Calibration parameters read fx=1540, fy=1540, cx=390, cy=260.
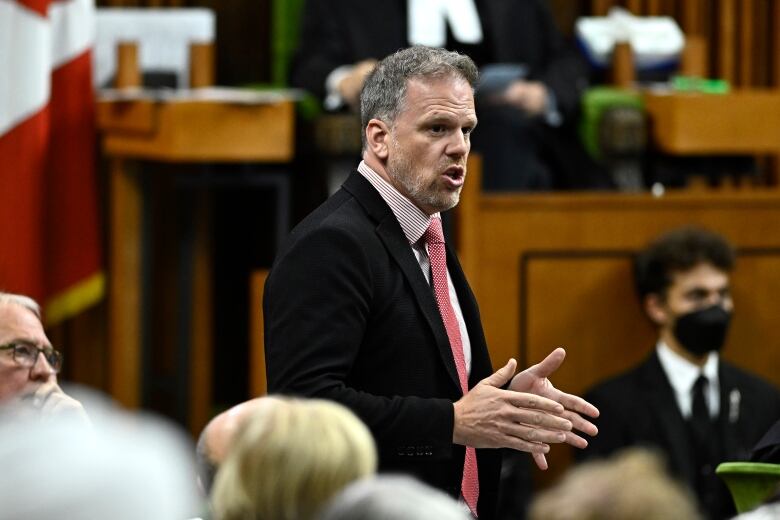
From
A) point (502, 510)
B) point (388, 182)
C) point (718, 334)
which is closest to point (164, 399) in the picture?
point (502, 510)

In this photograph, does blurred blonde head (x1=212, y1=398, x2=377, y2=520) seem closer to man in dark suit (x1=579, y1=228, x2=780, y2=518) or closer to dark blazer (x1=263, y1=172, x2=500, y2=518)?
dark blazer (x1=263, y1=172, x2=500, y2=518)

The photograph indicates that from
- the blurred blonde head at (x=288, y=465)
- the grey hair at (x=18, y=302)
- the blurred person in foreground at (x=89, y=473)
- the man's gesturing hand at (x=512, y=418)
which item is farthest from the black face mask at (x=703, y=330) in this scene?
the blurred person in foreground at (x=89, y=473)

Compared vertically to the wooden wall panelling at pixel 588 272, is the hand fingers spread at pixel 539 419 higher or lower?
higher

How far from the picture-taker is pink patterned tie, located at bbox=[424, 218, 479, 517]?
315 centimetres

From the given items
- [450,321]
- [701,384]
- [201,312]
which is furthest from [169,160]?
[450,321]

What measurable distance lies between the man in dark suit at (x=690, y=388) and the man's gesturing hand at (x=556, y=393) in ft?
7.33

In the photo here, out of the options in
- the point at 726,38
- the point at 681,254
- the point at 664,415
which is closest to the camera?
the point at 664,415

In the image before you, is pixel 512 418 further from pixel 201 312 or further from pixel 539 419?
pixel 201 312

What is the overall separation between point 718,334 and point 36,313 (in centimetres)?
269

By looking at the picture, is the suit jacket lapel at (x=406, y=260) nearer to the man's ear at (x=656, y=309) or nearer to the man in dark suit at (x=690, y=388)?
the man in dark suit at (x=690, y=388)

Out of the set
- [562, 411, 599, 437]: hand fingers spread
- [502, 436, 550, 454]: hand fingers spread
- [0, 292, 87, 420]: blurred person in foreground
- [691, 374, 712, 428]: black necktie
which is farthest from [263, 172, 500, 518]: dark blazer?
[691, 374, 712, 428]: black necktie

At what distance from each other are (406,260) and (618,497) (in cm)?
145

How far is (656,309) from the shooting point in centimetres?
548

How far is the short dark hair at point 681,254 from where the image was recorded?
17.6 feet
